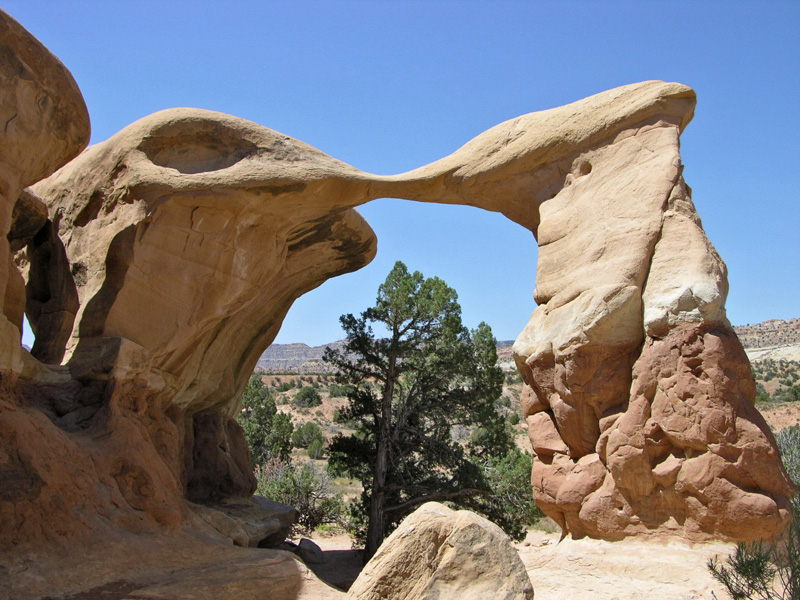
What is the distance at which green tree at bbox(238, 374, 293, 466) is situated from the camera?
68.7ft

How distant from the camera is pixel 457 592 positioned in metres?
4.93

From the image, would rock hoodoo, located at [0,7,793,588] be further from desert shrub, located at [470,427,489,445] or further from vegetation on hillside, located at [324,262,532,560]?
desert shrub, located at [470,427,489,445]

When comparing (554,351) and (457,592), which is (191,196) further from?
(457,592)

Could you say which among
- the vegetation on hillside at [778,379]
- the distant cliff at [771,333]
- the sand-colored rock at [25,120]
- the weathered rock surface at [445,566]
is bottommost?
the weathered rock surface at [445,566]

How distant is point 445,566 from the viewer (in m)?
5.04

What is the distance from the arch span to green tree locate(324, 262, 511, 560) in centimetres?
388

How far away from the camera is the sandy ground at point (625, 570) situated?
5.54 m

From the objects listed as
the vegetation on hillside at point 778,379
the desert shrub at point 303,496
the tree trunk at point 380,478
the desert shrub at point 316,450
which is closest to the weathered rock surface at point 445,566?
the tree trunk at point 380,478

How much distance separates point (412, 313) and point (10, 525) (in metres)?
10.2

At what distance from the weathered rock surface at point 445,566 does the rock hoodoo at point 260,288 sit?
6.49 ft

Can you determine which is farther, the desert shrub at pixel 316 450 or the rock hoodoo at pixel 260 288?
the desert shrub at pixel 316 450

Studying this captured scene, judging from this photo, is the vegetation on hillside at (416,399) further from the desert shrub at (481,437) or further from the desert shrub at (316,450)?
the desert shrub at (316,450)

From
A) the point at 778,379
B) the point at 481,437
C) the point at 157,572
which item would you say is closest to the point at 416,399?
the point at 481,437

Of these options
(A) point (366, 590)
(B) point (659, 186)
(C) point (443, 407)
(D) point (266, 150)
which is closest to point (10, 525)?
(A) point (366, 590)
